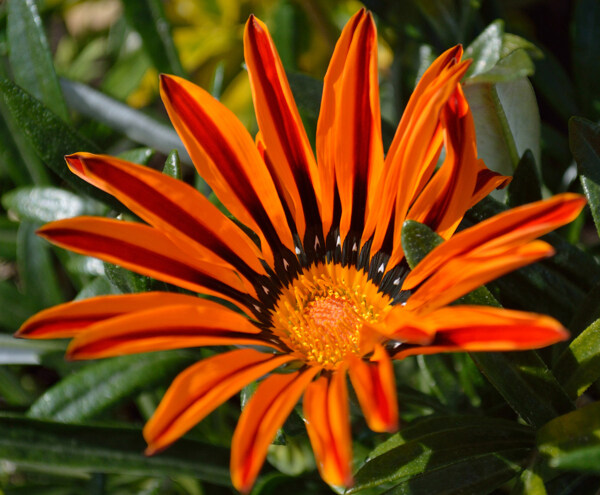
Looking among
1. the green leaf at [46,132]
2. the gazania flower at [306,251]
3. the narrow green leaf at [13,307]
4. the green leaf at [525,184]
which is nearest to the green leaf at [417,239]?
the gazania flower at [306,251]

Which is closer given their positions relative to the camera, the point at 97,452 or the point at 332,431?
the point at 332,431

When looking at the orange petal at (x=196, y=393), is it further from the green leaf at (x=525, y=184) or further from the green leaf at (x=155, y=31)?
the green leaf at (x=155, y=31)

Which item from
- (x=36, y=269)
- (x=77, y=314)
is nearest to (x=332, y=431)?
(x=77, y=314)

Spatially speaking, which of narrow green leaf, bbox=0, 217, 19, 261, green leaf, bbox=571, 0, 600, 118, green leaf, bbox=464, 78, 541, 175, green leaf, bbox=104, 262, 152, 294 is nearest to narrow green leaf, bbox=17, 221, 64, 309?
narrow green leaf, bbox=0, 217, 19, 261

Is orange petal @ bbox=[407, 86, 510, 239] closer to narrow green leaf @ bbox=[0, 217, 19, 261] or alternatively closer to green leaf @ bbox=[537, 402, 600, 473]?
green leaf @ bbox=[537, 402, 600, 473]

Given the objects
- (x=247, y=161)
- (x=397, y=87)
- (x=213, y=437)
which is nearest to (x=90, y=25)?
(x=397, y=87)

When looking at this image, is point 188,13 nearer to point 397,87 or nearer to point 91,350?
point 397,87

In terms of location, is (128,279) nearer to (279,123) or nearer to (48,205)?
(279,123)
